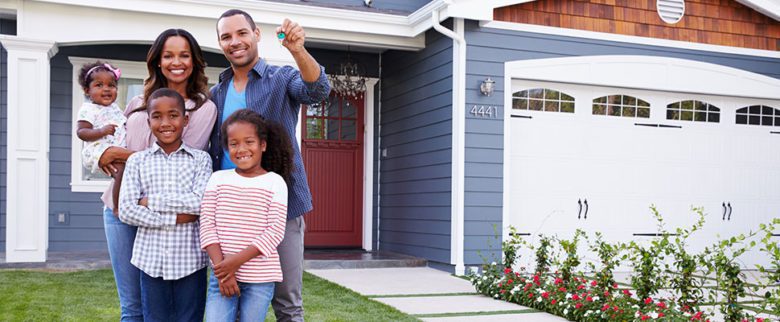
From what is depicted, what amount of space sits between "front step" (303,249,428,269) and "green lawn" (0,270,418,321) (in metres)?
1.02

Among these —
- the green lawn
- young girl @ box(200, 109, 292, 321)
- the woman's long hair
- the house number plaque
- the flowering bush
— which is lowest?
the green lawn

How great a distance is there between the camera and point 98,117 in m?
3.25

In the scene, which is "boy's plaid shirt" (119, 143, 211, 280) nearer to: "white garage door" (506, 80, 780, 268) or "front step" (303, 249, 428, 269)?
"front step" (303, 249, 428, 269)

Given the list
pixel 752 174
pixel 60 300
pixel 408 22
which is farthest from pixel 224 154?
pixel 752 174

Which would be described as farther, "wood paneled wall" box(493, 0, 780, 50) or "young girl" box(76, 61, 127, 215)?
"wood paneled wall" box(493, 0, 780, 50)

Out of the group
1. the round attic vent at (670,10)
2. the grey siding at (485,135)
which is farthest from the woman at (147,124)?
the round attic vent at (670,10)

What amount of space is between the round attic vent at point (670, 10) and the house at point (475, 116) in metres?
0.01

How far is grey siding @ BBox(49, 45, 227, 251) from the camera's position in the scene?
807 centimetres

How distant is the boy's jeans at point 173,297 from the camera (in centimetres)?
256

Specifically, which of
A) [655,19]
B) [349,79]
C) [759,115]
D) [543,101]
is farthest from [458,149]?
[759,115]

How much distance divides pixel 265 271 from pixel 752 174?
7.48 metres

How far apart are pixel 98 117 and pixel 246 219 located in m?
1.13

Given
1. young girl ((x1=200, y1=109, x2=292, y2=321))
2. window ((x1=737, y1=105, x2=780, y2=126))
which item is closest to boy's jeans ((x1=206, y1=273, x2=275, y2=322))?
young girl ((x1=200, y1=109, x2=292, y2=321))

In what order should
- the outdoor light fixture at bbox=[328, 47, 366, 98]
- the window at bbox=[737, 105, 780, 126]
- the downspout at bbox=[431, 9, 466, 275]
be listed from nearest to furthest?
1. the downspout at bbox=[431, 9, 466, 275]
2. the window at bbox=[737, 105, 780, 126]
3. the outdoor light fixture at bbox=[328, 47, 366, 98]
